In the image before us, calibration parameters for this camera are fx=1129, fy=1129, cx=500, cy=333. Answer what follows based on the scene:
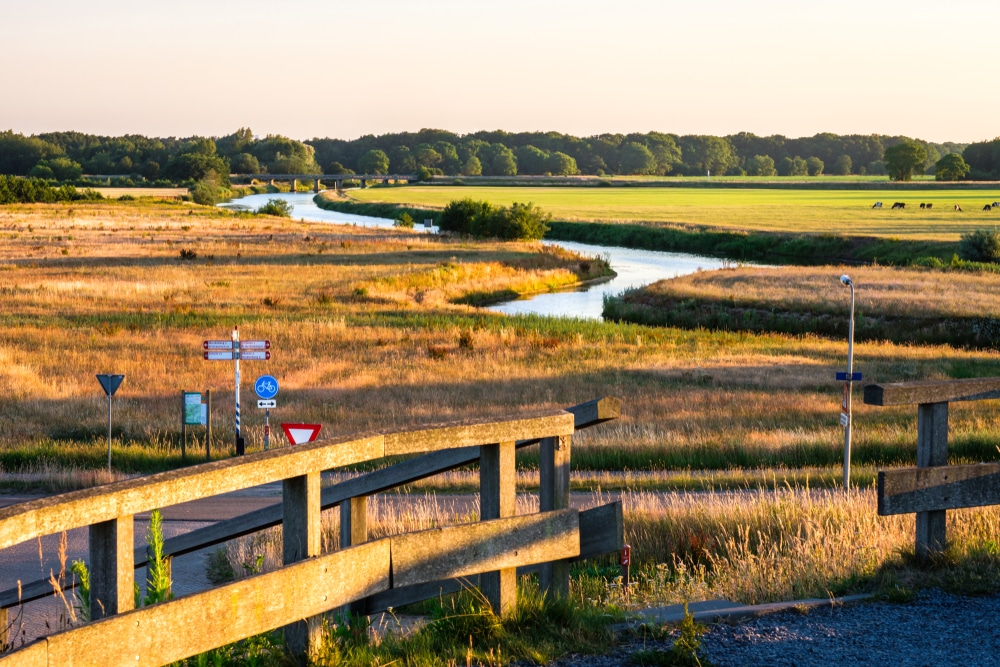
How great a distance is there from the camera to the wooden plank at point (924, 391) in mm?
6426

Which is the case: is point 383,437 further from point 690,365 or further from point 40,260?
point 40,260

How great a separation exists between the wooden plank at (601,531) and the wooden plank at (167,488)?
1455 millimetres

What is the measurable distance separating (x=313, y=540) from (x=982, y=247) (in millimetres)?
67140

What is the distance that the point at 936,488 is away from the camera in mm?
6801

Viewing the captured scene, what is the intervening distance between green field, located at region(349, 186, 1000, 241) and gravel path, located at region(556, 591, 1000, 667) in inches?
3022

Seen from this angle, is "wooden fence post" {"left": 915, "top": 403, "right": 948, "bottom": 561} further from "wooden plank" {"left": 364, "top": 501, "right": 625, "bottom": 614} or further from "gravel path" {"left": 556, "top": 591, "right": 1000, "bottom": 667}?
"wooden plank" {"left": 364, "top": 501, "right": 625, "bottom": 614}

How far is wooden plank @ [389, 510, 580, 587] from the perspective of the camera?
5137 mm

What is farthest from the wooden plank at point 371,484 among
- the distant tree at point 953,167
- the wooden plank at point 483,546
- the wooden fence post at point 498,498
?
the distant tree at point 953,167

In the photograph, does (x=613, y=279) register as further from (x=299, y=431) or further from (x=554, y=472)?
(x=554, y=472)

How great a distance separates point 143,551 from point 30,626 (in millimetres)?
2542

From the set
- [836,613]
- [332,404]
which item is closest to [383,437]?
[836,613]

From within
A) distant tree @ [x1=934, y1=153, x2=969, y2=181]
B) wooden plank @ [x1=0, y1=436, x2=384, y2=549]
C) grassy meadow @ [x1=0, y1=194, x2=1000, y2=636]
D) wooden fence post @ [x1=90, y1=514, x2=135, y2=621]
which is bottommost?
grassy meadow @ [x1=0, y1=194, x2=1000, y2=636]

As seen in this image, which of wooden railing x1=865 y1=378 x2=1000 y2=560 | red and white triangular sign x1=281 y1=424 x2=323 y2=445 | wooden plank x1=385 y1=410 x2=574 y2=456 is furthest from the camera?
red and white triangular sign x1=281 y1=424 x2=323 y2=445

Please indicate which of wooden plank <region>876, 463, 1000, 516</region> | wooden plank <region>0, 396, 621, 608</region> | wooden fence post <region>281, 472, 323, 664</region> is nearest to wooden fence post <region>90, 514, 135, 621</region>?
wooden fence post <region>281, 472, 323, 664</region>
